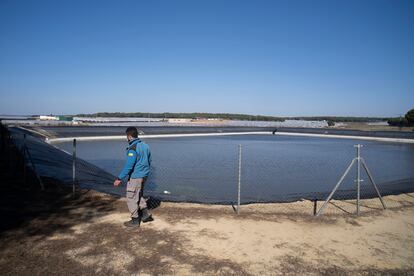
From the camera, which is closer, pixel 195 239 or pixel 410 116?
pixel 195 239

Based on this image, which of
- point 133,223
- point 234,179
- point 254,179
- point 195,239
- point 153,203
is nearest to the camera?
point 195,239

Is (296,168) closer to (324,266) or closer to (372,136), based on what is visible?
(324,266)

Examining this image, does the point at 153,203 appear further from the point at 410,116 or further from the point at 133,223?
the point at 410,116

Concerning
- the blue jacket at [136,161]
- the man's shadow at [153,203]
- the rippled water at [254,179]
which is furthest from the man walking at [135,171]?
the rippled water at [254,179]

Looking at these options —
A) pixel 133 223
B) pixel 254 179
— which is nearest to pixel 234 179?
pixel 254 179

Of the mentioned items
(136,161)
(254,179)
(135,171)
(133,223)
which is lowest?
(254,179)

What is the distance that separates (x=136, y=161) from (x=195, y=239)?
2.00 meters

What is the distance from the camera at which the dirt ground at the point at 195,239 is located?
4977mm

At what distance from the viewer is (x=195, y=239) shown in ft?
20.0

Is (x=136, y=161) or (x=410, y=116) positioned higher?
(x=410, y=116)

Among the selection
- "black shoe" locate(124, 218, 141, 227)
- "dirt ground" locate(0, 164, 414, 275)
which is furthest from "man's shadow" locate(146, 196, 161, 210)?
"black shoe" locate(124, 218, 141, 227)

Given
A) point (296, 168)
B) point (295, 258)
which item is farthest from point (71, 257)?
point (296, 168)

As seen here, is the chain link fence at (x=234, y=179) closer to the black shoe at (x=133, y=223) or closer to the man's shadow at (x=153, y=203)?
the man's shadow at (x=153, y=203)

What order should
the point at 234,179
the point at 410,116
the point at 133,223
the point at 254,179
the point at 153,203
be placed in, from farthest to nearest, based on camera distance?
the point at 410,116 → the point at 254,179 → the point at 234,179 → the point at 153,203 → the point at 133,223
